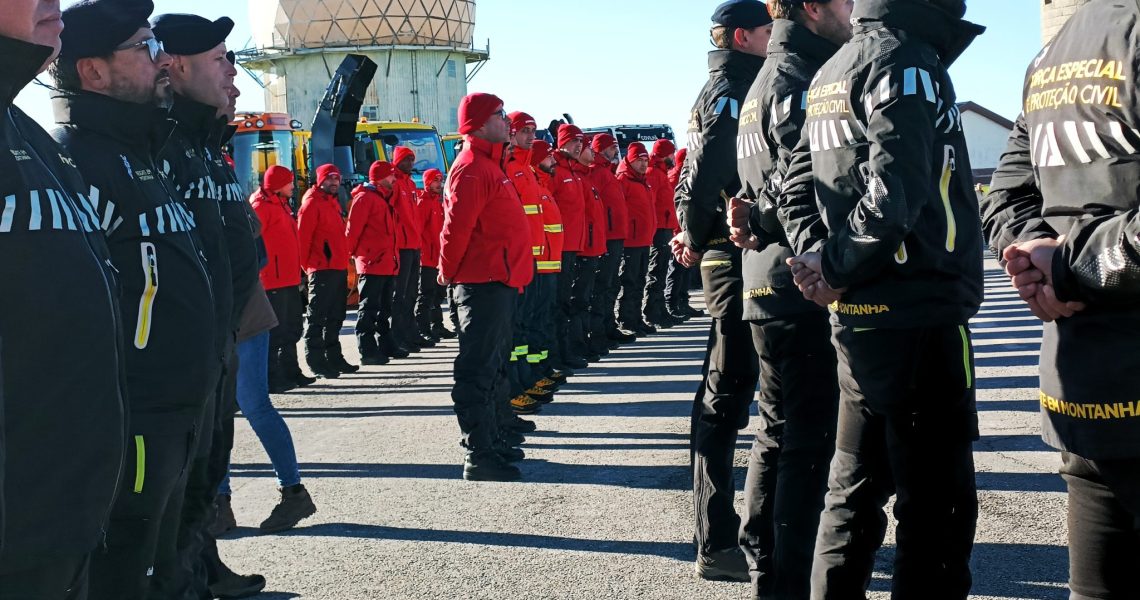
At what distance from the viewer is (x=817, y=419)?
409 centimetres

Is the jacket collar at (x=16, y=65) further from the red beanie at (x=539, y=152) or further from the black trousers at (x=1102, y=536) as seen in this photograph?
the red beanie at (x=539, y=152)

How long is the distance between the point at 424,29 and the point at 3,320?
44.6 m

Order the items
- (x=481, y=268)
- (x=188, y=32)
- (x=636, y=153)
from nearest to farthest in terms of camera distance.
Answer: (x=188, y=32) < (x=481, y=268) < (x=636, y=153)

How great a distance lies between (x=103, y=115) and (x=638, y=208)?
1044cm

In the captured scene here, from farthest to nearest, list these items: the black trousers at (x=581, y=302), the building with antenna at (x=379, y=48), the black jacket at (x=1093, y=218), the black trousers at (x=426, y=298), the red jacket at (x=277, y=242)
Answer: the building with antenna at (x=379, y=48) → the black trousers at (x=426, y=298) → the black trousers at (x=581, y=302) → the red jacket at (x=277, y=242) → the black jacket at (x=1093, y=218)

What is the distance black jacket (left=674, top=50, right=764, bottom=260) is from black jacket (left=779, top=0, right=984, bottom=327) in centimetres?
148

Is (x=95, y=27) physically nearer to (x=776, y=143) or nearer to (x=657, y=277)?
(x=776, y=143)

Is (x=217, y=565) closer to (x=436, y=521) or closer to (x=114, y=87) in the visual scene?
(x=436, y=521)

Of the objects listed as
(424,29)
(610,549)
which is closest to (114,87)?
(610,549)

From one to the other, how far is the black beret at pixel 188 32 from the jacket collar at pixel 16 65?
7.81ft

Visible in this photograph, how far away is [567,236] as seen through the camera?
11.4 metres

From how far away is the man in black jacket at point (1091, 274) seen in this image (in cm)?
235

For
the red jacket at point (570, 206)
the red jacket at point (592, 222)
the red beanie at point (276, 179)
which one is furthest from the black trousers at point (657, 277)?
the red beanie at point (276, 179)

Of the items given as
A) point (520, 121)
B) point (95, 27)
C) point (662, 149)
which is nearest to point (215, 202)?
point (95, 27)
